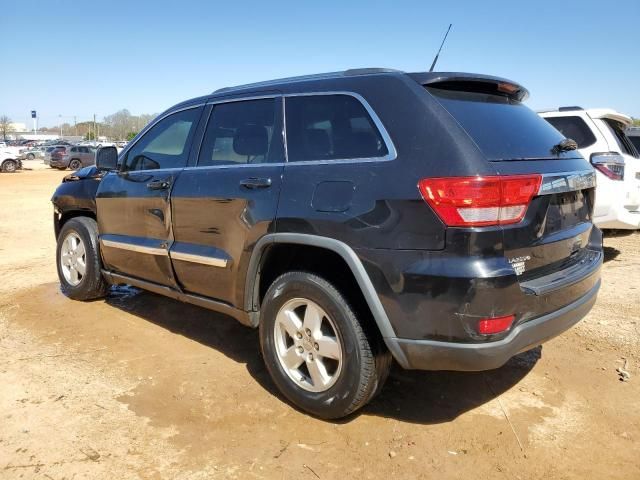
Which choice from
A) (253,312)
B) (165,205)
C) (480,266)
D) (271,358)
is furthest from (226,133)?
(480,266)

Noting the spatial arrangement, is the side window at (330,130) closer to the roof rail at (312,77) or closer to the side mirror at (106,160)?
the roof rail at (312,77)

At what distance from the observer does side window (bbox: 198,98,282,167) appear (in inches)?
134

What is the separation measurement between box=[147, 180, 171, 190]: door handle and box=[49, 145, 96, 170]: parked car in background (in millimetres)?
32614

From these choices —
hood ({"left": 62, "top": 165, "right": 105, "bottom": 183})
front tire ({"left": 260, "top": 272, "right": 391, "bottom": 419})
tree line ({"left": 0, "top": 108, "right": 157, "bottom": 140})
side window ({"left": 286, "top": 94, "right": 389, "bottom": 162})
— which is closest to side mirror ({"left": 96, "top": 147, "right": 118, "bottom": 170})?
hood ({"left": 62, "top": 165, "right": 105, "bottom": 183})

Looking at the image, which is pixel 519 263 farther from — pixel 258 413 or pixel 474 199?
pixel 258 413

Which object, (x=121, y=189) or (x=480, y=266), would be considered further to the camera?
(x=121, y=189)

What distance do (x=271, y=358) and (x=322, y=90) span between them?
5.32 feet

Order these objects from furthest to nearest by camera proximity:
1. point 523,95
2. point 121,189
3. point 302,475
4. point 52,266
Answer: point 52,266, point 121,189, point 523,95, point 302,475

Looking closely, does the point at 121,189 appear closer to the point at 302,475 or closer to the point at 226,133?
the point at 226,133

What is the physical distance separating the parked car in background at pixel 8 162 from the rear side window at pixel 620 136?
3163 centimetres

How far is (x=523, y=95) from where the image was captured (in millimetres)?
3396

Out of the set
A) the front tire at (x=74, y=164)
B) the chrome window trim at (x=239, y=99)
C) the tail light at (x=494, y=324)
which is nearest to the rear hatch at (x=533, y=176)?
the tail light at (x=494, y=324)

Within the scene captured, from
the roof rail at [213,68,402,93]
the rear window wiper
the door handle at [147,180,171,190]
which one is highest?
the roof rail at [213,68,402,93]

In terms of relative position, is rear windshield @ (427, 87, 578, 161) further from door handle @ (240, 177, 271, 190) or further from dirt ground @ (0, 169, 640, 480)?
dirt ground @ (0, 169, 640, 480)
